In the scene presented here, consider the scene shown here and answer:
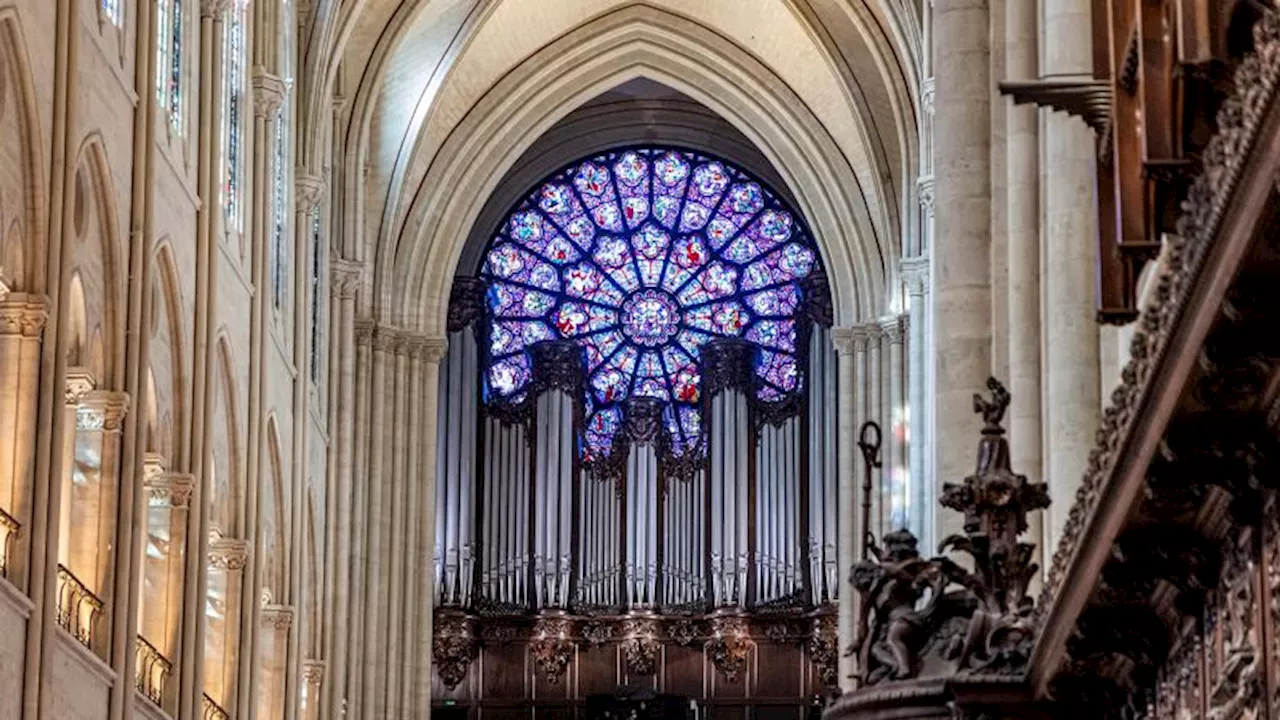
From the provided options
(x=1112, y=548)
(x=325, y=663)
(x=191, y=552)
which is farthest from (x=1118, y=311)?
(x=325, y=663)

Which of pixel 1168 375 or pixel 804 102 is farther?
pixel 804 102

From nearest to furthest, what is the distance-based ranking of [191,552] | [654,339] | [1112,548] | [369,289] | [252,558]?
[1112,548] → [191,552] → [252,558] → [369,289] → [654,339]

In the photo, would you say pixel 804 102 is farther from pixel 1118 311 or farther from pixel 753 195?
pixel 1118 311

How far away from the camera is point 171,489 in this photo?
25141mm

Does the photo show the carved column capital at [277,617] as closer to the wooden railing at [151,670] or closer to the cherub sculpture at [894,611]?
the wooden railing at [151,670]

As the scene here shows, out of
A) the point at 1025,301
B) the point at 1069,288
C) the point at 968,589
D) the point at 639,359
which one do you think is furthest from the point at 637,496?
the point at 968,589

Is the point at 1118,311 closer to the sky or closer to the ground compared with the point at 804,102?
closer to the ground

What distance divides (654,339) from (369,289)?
23.2 feet

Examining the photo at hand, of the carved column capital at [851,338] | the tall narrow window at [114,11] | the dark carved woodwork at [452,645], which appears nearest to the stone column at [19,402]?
the tall narrow window at [114,11]

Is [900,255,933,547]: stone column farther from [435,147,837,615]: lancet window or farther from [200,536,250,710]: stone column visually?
[200,536,250,710]: stone column

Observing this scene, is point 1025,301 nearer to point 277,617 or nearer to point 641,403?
point 277,617

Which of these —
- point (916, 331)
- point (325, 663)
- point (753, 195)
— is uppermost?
point (753, 195)

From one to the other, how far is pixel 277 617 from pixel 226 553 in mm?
3529

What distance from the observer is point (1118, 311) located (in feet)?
33.7
